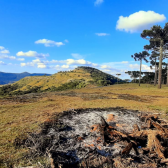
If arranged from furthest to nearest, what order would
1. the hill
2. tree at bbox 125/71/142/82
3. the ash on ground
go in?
tree at bbox 125/71/142/82 → the hill → the ash on ground

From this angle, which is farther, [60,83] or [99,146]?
[60,83]

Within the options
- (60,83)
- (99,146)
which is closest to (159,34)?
(99,146)

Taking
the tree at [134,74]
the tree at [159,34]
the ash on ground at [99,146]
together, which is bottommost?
the ash on ground at [99,146]

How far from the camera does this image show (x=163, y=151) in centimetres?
353

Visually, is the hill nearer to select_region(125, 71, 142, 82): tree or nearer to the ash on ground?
select_region(125, 71, 142, 82): tree

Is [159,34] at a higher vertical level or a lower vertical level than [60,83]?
higher

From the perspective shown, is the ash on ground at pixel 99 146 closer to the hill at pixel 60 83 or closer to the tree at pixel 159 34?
the tree at pixel 159 34

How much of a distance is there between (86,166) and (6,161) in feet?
6.66

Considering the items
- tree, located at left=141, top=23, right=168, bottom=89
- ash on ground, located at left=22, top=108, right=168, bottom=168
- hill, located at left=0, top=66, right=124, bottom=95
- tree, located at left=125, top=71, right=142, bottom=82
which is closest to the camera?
ash on ground, located at left=22, top=108, right=168, bottom=168

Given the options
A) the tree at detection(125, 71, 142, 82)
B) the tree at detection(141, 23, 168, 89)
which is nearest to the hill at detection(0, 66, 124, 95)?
the tree at detection(125, 71, 142, 82)

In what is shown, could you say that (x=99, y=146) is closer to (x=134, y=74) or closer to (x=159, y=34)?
(x=159, y=34)

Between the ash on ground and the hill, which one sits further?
the hill

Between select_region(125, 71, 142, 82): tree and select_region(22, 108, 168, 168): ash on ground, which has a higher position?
select_region(125, 71, 142, 82): tree

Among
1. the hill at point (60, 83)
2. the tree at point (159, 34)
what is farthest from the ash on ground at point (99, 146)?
the hill at point (60, 83)
